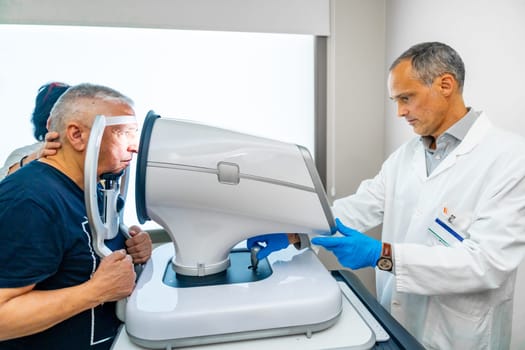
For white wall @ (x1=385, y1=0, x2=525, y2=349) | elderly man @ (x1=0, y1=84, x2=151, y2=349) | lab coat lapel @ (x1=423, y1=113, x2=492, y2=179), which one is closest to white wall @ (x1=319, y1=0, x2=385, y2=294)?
white wall @ (x1=385, y1=0, x2=525, y2=349)

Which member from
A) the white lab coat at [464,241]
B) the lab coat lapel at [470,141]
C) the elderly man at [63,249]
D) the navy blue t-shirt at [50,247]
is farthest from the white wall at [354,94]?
the navy blue t-shirt at [50,247]

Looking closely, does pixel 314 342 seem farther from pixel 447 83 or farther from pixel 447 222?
pixel 447 83

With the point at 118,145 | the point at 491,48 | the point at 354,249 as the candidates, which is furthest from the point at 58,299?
the point at 491,48

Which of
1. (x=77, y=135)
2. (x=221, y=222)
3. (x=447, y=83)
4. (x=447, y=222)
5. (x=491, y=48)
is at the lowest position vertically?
(x=447, y=222)

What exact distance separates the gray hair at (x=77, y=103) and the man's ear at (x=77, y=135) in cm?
2

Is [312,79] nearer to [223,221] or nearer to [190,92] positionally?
[190,92]

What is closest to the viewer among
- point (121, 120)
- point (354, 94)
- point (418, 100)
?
point (121, 120)

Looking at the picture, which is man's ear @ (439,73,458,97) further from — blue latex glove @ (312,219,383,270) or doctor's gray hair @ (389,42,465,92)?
blue latex glove @ (312,219,383,270)

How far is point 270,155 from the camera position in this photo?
786mm

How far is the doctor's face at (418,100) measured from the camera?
1.18 meters

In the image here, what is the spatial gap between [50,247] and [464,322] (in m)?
→ 1.19

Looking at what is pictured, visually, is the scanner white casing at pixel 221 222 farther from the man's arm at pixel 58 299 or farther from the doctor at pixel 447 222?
the doctor at pixel 447 222

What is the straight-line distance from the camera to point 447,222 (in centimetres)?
109

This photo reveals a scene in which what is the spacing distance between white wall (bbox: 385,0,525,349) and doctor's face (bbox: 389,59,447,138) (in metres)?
0.38
